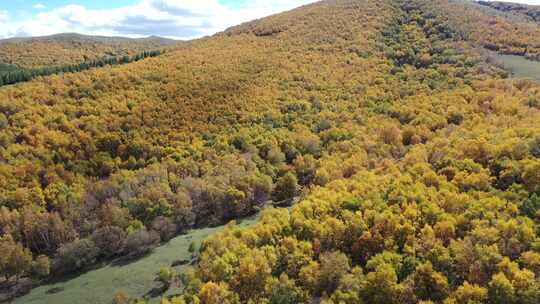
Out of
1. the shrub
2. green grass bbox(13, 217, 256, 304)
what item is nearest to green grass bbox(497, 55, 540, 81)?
green grass bbox(13, 217, 256, 304)

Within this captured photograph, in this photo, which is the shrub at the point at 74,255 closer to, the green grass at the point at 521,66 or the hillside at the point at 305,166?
the hillside at the point at 305,166

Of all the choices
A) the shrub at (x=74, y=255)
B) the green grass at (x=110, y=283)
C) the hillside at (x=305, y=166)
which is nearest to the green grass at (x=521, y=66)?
the hillside at (x=305, y=166)

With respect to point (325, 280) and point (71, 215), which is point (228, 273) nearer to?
point (325, 280)

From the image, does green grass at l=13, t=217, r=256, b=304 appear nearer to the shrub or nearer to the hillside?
the shrub

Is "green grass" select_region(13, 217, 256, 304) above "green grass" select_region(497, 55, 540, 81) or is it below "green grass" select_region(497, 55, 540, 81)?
below

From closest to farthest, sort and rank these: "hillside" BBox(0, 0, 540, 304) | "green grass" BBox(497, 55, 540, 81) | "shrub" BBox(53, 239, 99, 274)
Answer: "hillside" BBox(0, 0, 540, 304), "shrub" BBox(53, 239, 99, 274), "green grass" BBox(497, 55, 540, 81)

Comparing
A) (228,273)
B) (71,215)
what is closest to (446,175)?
(228,273)
